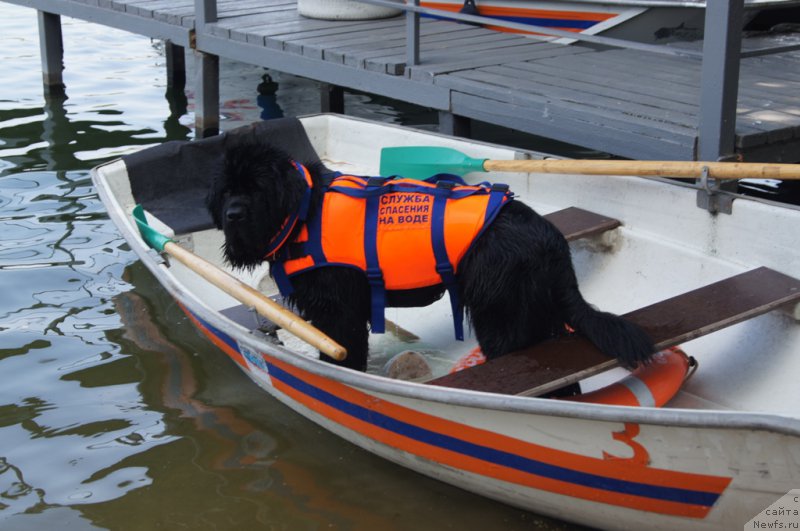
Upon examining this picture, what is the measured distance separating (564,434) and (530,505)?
42 centimetres

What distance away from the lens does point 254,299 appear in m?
3.47

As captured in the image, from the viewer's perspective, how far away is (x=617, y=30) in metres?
7.52

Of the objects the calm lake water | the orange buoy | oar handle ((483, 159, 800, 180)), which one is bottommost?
the calm lake water

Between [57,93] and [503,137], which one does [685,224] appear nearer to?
[503,137]

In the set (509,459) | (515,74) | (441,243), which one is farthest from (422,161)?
(509,459)

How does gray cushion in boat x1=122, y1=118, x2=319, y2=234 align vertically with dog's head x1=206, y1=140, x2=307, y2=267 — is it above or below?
below

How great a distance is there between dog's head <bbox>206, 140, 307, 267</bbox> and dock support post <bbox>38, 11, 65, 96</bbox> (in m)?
6.93

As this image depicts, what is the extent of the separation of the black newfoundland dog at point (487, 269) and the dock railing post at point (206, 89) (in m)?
4.55

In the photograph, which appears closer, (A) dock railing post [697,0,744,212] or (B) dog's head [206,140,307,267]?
(B) dog's head [206,140,307,267]

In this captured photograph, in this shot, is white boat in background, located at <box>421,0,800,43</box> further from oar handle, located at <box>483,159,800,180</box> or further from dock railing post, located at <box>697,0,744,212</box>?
oar handle, located at <box>483,159,800,180</box>

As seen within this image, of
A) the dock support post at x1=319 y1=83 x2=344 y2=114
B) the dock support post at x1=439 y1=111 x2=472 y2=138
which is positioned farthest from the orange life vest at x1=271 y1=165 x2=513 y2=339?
the dock support post at x1=319 y1=83 x2=344 y2=114

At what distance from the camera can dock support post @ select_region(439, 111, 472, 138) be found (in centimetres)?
604

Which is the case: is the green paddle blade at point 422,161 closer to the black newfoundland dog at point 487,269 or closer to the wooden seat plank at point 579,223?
the wooden seat plank at point 579,223

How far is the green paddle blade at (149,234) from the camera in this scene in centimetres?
434
